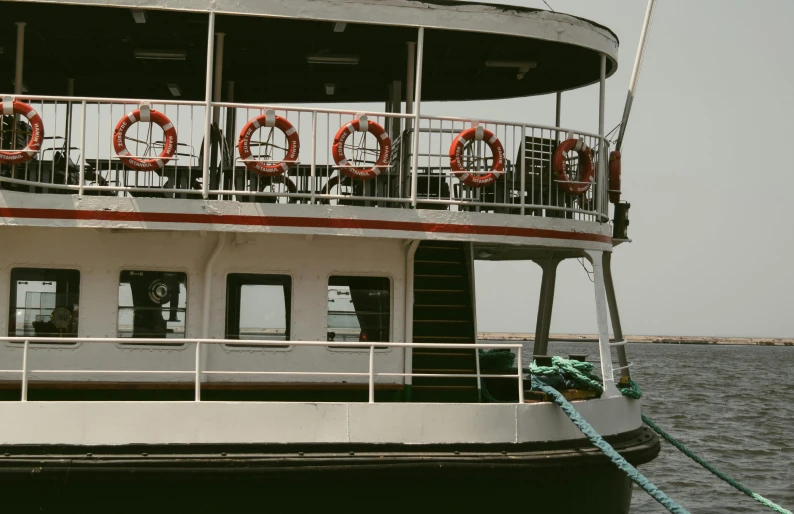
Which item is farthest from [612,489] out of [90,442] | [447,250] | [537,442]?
[90,442]

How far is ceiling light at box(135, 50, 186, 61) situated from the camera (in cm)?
1464

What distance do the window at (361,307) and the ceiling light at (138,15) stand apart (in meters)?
3.59

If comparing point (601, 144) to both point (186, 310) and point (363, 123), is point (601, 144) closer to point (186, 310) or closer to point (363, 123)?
point (363, 123)

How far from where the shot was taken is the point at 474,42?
13328mm

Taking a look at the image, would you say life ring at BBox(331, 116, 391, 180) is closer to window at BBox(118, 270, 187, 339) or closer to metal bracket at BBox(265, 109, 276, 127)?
metal bracket at BBox(265, 109, 276, 127)

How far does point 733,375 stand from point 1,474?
56.9 meters

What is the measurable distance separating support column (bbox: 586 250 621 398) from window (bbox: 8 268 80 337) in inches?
224

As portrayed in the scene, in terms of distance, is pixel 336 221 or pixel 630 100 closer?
pixel 336 221

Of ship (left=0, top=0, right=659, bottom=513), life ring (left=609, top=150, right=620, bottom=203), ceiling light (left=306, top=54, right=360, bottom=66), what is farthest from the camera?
ceiling light (left=306, top=54, right=360, bottom=66)

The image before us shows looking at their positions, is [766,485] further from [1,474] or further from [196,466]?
[1,474]

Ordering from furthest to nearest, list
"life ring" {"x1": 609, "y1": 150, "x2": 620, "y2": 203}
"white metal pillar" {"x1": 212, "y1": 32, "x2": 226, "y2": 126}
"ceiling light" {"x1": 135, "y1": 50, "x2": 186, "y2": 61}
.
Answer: "ceiling light" {"x1": 135, "y1": 50, "x2": 186, "y2": 61} → "life ring" {"x1": 609, "y1": 150, "x2": 620, "y2": 203} → "white metal pillar" {"x1": 212, "y1": 32, "x2": 226, "y2": 126}

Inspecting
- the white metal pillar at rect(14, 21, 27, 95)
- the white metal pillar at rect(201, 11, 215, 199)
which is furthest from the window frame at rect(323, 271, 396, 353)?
the white metal pillar at rect(14, 21, 27, 95)

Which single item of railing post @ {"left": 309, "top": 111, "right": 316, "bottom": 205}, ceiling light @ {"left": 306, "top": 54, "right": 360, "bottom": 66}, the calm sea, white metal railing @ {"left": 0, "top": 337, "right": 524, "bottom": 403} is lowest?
the calm sea

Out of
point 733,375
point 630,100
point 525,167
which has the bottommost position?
point 733,375
